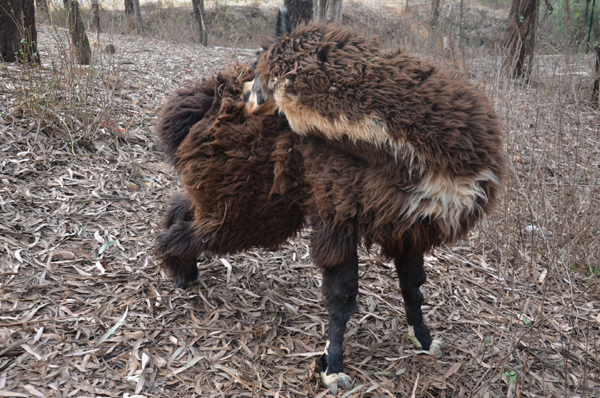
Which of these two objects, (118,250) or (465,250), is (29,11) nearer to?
(118,250)

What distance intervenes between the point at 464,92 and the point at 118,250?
2701 mm

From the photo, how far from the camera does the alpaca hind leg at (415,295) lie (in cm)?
270

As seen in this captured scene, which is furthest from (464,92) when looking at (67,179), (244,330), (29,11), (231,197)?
(29,11)

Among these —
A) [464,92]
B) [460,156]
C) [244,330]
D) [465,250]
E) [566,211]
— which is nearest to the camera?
[460,156]

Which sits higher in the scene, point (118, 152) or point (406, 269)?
point (118, 152)

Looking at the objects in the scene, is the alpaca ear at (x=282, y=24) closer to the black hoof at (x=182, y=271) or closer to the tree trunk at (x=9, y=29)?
the black hoof at (x=182, y=271)

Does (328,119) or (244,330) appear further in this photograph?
(244,330)

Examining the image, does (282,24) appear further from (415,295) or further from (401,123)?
(415,295)

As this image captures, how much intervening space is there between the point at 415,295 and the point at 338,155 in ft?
3.58

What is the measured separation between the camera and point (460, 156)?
2098 millimetres

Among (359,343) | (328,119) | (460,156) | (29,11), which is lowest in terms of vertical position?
(359,343)

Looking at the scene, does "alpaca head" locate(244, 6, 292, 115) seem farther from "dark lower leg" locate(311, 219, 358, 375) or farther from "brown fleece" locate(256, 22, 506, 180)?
"dark lower leg" locate(311, 219, 358, 375)

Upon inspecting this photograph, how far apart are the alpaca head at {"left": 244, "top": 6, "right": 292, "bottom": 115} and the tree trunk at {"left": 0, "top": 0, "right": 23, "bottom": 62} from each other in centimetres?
377

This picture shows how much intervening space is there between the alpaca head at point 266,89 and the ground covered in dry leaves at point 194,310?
3.56ft
